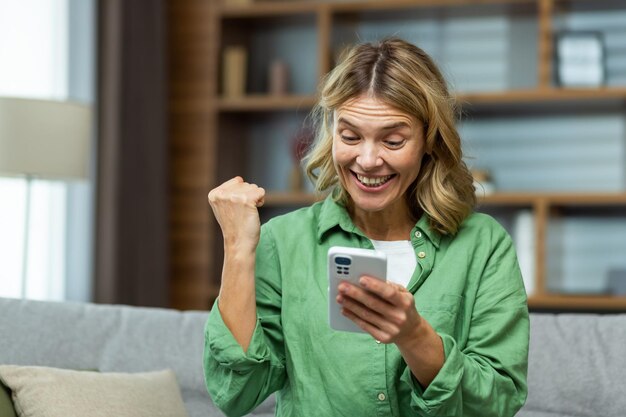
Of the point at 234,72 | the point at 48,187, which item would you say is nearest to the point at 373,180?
the point at 48,187

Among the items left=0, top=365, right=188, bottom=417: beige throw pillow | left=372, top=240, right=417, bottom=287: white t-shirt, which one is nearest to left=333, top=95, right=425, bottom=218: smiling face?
left=372, top=240, right=417, bottom=287: white t-shirt

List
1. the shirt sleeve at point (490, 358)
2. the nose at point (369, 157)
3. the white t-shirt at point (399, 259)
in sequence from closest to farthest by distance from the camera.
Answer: the shirt sleeve at point (490, 358) → the nose at point (369, 157) → the white t-shirt at point (399, 259)

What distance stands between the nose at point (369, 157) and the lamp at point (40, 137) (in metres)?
1.75

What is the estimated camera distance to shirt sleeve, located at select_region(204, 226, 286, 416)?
173 centimetres

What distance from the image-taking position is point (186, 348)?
8.26 ft

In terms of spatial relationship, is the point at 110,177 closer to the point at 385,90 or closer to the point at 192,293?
the point at 192,293

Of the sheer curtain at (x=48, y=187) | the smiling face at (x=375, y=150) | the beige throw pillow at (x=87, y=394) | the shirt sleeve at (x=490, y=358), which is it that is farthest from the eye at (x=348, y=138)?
the sheer curtain at (x=48, y=187)

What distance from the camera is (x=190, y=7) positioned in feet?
16.0

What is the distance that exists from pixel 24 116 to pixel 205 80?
171 centimetres

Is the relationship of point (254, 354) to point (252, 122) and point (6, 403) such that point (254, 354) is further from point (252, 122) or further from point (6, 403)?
point (252, 122)

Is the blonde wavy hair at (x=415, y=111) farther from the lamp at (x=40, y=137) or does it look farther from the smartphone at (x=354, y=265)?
the lamp at (x=40, y=137)

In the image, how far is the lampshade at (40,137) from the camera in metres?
3.18

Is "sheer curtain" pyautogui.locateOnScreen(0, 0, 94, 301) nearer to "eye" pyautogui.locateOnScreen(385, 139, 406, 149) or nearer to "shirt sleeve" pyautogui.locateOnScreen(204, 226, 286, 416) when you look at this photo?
"shirt sleeve" pyautogui.locateOnScreen(204, 226, 286, 416)

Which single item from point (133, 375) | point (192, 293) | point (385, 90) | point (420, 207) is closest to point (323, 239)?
point (420, 207)
